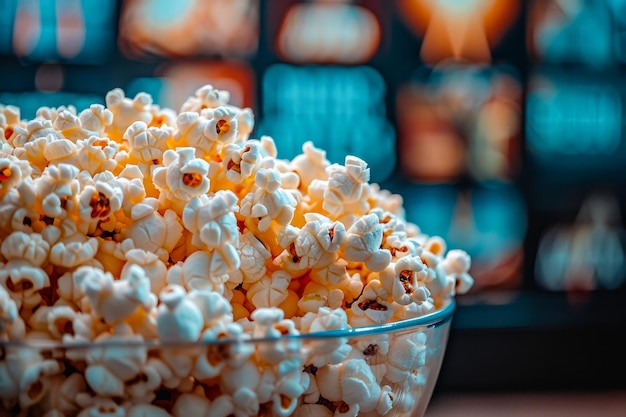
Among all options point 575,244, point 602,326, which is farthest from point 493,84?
point 602,326

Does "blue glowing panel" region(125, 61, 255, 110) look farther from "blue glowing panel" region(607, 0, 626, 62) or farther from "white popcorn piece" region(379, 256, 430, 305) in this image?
"white popcorn piece" region(379, 256, 430, 305)

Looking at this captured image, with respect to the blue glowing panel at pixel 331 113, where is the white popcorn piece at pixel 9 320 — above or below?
above

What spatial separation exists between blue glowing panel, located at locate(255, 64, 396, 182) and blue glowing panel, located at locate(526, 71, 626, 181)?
408mm

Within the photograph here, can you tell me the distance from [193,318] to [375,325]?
87mm

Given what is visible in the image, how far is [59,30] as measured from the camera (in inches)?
68.4

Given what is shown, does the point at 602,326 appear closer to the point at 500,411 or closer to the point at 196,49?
the point at 500,411

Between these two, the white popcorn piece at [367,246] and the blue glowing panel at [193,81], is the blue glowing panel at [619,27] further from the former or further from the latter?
the white popcorn piece at [367,246]

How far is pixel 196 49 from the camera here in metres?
1.78

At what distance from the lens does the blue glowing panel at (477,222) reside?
192cm

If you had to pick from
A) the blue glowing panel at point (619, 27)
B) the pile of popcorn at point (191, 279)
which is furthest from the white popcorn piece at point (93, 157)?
the blue glowing panel at point (619, 27)

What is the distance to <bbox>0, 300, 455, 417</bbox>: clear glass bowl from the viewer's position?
26 cm

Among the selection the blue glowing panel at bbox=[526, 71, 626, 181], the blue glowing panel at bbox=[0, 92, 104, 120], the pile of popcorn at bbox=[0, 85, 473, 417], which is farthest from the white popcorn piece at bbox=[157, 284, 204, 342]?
the blue glowing panel at bbox=[526, 71, 626, 181]

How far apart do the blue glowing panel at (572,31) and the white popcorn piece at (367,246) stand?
175 cm

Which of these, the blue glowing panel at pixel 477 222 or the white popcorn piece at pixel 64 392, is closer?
the white popcorn piece at pixel 64 392
